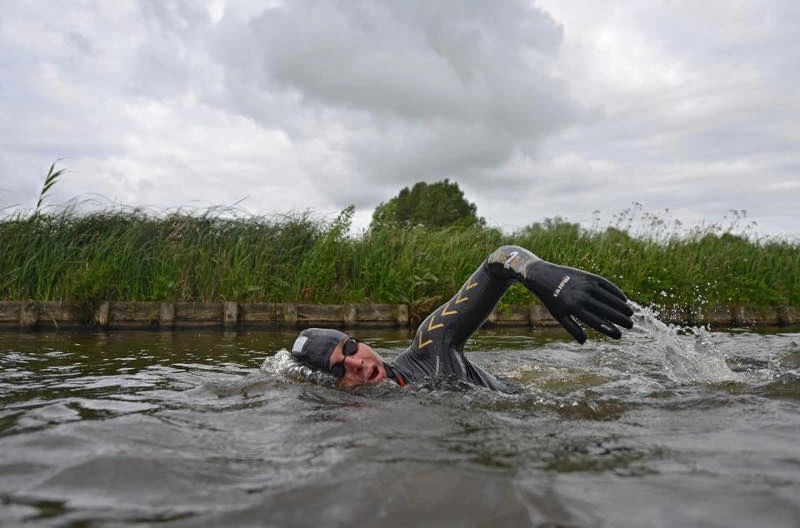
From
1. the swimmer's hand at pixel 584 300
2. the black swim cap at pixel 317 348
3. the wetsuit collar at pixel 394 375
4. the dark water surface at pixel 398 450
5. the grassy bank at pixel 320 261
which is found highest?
the grassy bank at pixel 320 261

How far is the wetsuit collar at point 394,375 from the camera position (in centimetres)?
367

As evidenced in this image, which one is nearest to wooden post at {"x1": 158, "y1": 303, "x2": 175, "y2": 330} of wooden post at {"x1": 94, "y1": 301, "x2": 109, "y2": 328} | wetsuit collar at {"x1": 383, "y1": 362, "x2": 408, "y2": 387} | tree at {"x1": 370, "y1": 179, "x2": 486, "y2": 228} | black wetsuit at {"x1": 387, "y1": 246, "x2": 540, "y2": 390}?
wooden post at {"x1": 94, "y1": 301, "x2": 109, "y2": 328}

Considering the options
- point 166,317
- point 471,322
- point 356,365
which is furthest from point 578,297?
point 166,317

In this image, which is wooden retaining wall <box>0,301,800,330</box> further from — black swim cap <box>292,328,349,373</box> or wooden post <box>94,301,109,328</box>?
black swim cap <box>292,328,349,373</box>

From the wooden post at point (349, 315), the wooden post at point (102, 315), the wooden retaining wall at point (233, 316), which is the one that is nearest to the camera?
the wooden retaining wall at point (233, 316)

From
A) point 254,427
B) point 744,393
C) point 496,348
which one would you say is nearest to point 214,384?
point 254,427

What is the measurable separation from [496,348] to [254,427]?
14.2 ft

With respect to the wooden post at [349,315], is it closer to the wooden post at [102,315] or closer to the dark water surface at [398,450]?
the wooden post at [102,315]

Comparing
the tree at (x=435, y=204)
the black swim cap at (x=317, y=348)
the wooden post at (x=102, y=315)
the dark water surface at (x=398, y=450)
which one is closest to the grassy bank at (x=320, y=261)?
the wooden post at (x=102, y=315)

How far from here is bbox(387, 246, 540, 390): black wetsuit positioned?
364 cm

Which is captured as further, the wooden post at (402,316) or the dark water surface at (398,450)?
the wooden post at (402,316)

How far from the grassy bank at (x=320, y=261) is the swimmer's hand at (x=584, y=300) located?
20.2 feet

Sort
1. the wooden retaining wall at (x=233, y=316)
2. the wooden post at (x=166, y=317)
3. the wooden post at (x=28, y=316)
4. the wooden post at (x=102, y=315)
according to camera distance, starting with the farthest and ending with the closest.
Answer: the wooden post at (x=166, y=317), the wooden post at (x=102, y=315), the wooden retaining wall at (x=233, y=316), the wooden post at (x=28, y=316)

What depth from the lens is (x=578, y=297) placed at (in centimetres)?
321
